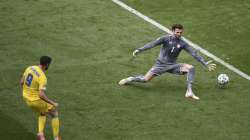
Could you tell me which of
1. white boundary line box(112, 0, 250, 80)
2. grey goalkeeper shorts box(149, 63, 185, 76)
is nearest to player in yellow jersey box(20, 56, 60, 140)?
grey goalkeeper shorts box(149, 63, 185, 76)

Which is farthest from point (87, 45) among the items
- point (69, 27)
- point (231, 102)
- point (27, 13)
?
point (231, 102)

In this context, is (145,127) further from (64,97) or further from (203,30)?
(203,30)

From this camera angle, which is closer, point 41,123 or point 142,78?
point 41,123

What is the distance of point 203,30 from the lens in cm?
2434

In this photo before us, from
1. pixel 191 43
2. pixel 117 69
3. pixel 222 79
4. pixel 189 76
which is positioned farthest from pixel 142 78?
pixel 191 43

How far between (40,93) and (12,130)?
1.72 metres

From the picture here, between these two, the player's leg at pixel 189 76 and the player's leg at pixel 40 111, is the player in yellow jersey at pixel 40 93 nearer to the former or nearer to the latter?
the player's leg at pixel 40 111

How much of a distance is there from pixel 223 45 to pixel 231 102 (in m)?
4.18

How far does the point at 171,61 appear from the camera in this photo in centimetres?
1992

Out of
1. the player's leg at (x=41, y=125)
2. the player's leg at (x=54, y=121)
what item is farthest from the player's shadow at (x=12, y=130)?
the player's leg at (x=54, y=121)

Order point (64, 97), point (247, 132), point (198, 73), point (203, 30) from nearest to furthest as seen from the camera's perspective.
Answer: point (247, 132) → point (64, 97) → point (198, 73) → point (203, 30)

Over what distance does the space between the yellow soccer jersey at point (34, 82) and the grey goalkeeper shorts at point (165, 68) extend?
4444 mm

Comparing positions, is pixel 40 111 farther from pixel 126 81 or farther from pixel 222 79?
pixel 222 79

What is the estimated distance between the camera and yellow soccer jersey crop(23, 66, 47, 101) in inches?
637
